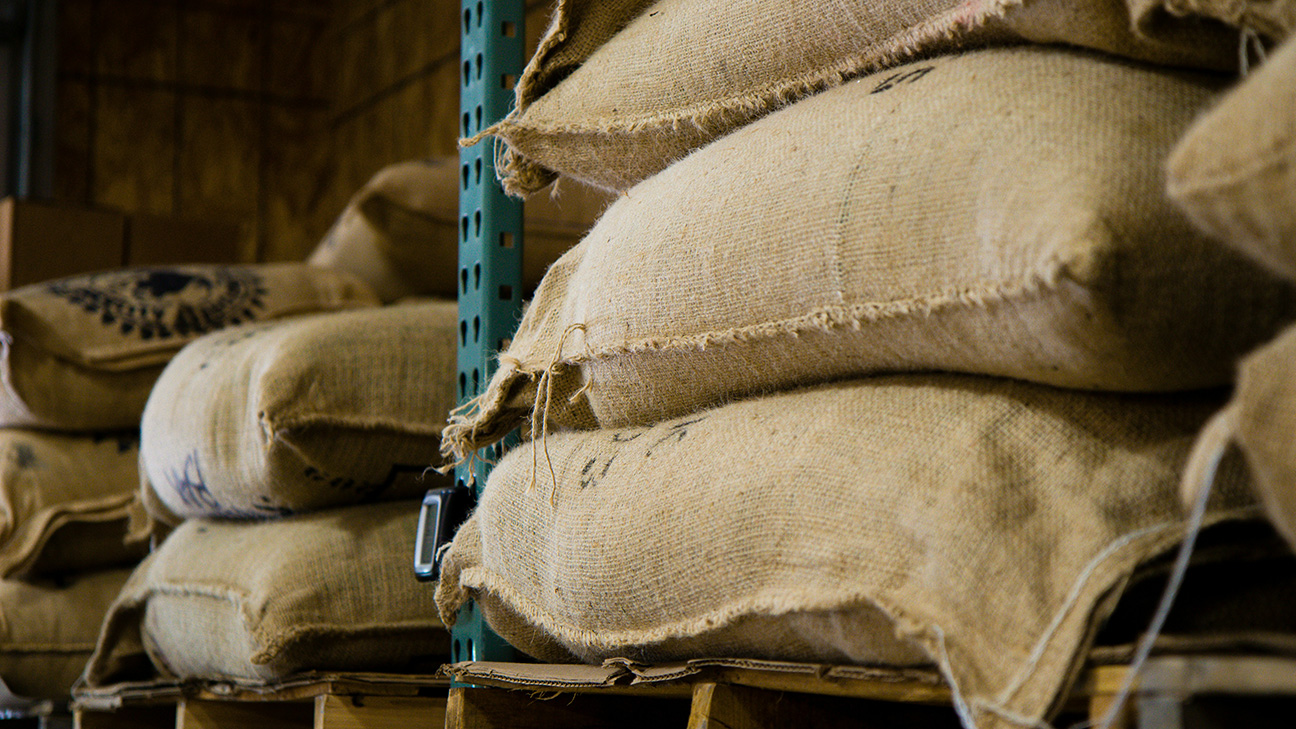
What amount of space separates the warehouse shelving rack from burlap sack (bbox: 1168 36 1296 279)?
0.71 meters

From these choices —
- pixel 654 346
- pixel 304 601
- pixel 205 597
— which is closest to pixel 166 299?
pixel 205 597

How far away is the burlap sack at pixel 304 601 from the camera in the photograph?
116 cm

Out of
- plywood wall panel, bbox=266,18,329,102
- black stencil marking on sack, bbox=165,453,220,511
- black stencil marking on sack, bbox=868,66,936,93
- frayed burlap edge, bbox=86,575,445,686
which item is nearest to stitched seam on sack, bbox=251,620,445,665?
frayed burlap edge, bbox=86,575,445,686

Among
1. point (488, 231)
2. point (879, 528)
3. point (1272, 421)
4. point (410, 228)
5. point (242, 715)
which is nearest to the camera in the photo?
Result: point (1272, 421)

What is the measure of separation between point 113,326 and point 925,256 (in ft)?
4.64

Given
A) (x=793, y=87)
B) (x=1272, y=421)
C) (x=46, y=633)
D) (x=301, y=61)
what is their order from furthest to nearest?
(x=301, y=61)
(x=46, y=633)
(x=793, y=87)
(x=1272, y=421)

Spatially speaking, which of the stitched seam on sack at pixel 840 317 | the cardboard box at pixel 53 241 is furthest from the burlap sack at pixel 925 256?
the cardboard box at pixel 53 241

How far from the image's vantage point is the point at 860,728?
737 mm

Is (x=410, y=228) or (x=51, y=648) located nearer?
(x=51, y=648)

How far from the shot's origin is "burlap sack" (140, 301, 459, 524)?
119 cm

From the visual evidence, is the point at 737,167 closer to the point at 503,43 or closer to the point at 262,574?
the point at 503,43

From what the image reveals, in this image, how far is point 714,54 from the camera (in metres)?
0.84

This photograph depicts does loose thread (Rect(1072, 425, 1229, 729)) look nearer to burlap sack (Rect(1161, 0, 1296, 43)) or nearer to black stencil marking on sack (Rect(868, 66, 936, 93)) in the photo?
burlap sack (Rect(1161, 0, 1296, 43))

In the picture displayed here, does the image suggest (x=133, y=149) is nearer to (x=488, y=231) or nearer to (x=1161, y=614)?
(x=488, y=231)
